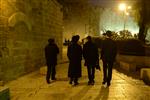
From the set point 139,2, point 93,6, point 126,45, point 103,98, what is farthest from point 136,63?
point 93,6

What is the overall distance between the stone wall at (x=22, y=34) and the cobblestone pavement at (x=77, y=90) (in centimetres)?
79

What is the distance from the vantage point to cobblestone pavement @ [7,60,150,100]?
928 centimetres

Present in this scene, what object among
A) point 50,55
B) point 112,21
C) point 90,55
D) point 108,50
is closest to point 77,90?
point 90,55

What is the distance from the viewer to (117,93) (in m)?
9.88

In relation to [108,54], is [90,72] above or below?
below

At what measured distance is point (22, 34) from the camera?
536 inches

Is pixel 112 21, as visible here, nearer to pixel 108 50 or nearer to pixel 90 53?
pixel 90 53

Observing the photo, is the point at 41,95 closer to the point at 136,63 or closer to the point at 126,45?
the point at 136,63

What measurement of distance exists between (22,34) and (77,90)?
4339 millimetres

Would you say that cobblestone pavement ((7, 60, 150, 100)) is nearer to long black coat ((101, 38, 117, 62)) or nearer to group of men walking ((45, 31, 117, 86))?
group of men walking ((45, 31, 117, 86))

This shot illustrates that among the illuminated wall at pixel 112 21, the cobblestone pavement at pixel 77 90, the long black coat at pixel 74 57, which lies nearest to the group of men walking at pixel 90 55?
the long black coat at pixel 74 57

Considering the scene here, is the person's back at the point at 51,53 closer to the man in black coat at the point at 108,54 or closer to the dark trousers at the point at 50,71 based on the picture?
the dark trousers at the point at 50,71

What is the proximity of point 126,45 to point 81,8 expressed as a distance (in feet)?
97.7

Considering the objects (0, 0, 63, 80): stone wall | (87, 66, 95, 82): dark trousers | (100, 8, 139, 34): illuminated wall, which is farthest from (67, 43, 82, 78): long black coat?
(100, 8, 139, 34): illuminated wall
